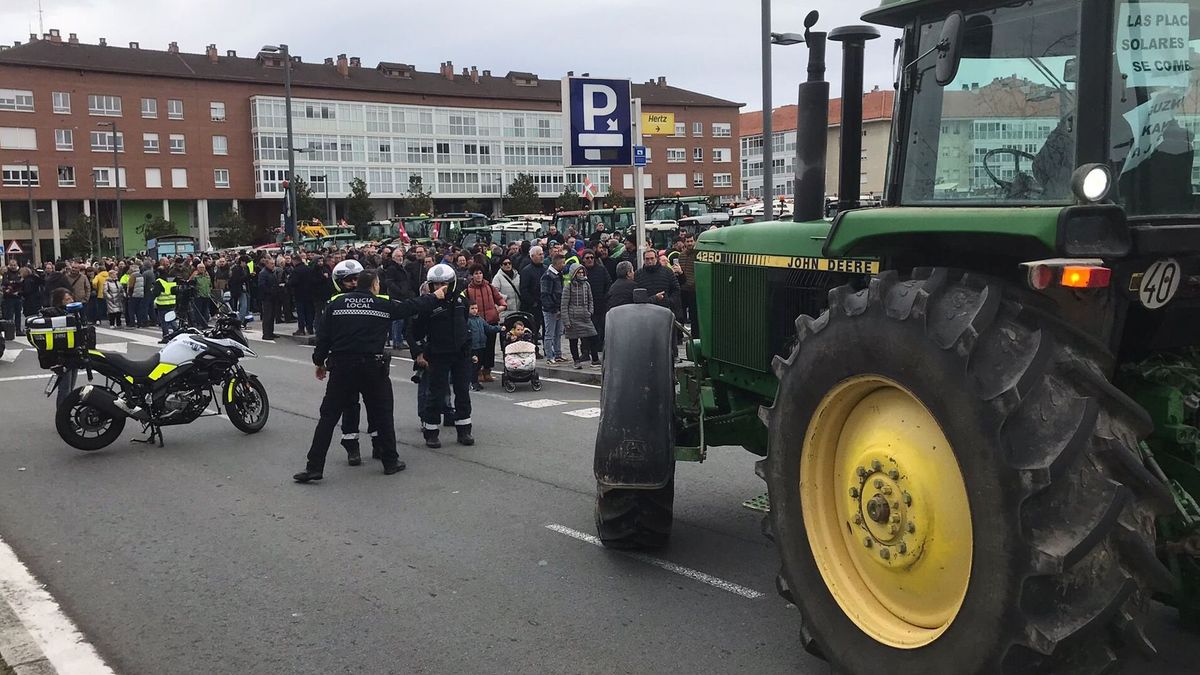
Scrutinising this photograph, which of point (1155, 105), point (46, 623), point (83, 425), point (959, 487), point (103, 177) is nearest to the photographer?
point (959, 487)

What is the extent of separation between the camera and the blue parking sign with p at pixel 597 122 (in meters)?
13.1

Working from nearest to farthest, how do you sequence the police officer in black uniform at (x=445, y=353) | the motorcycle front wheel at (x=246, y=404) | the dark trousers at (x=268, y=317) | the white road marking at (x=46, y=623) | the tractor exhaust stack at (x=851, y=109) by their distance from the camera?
1. the tractor exhaust stack at (x=851, y=109)
2. the white road marking at (x=46, y=623)
3. the police officer in black uniform at (x=445, y=353)
4. the motorcycle front wheel at (x=246, y=404)
5. the dark trousers at (x=268, y=317)

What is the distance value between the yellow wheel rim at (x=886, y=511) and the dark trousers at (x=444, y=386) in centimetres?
656

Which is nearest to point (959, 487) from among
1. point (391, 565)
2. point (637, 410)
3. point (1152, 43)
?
point (1152, 43)

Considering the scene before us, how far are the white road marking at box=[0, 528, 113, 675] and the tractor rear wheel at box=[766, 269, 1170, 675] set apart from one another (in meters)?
3.19

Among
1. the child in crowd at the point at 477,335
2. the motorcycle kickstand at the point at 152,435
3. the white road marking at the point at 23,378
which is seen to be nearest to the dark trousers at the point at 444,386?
the child in crowd at the point at 477,335

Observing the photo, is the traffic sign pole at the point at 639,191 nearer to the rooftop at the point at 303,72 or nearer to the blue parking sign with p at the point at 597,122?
the blue parking sign with p at the point at 597,122

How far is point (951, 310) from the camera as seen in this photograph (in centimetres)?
327

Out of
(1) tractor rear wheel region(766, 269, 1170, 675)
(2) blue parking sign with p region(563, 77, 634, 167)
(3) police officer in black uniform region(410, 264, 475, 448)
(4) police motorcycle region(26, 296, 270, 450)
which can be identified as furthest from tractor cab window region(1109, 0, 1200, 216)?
(2) blue parking sign with p region(563, 77, 634, 167)

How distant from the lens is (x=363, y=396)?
8867 millimetres

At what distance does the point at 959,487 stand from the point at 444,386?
293 inches

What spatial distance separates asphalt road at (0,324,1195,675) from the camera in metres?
4.80

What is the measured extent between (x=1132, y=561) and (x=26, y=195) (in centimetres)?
8771

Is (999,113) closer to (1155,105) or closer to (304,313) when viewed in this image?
(1155,105)
